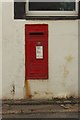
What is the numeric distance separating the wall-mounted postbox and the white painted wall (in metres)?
0.10

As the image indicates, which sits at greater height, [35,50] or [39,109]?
[35,50]

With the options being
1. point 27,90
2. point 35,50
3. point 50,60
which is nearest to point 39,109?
point 27,90

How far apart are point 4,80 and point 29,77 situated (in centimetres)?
62

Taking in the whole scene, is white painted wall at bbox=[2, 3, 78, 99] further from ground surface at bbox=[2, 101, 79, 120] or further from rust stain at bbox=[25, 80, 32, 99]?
ground surface at bbox=[2, 101, 79, 120]

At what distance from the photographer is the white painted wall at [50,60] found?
1134 centimetres

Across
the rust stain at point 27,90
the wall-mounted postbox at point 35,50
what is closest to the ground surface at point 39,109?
the rust stain at point 27,90

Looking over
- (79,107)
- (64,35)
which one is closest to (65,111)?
(79,107)

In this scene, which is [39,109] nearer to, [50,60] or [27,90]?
[27,90]

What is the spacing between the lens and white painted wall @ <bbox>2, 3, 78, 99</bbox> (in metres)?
11.3

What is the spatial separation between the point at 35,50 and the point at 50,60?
0.45 meters

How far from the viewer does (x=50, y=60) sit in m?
11.4

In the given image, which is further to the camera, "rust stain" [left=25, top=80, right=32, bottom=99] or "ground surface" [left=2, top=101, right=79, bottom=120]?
"rust stain" [left=25, top=80, right=32, bottom=99]

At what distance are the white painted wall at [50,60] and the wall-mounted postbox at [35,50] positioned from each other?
101 mm

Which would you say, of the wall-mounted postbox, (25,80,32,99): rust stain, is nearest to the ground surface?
(25,80,32,99): rust stain
